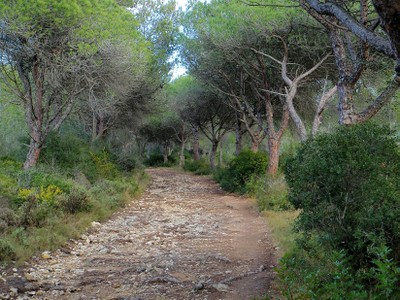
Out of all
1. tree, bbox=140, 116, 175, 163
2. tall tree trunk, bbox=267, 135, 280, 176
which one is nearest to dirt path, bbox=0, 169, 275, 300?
tall tree trunk, bbox=267, 135, 280, 176

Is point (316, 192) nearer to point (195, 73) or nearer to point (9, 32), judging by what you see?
point (9, 32)

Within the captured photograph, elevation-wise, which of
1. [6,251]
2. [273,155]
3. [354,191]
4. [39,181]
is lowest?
[6,251]

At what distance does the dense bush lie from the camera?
4.99m

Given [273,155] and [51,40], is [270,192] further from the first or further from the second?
[51,40]

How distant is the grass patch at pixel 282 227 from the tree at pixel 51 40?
7.87 meters

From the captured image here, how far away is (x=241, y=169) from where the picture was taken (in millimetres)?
19672

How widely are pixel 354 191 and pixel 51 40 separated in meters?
11.7

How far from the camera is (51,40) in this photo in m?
13.7

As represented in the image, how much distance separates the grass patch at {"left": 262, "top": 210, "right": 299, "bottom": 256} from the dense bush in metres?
1.32

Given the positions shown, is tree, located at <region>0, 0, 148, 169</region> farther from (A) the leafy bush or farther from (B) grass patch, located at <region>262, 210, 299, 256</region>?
(B) grass patch, located at <region>262, 210, 299, 256</region>

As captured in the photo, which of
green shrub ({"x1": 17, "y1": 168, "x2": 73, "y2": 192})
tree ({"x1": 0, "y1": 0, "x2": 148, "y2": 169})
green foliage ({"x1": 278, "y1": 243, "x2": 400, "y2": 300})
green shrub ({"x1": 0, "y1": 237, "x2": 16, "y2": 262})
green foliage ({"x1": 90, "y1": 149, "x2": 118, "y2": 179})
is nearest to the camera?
green foliage ({"x1": 278, "y1": 243, "x2": 400, "y2": 300})

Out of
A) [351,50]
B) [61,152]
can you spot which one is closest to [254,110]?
[61,152]

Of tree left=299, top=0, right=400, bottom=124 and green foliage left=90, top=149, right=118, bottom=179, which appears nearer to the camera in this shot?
tree left=299, top=0, right=400, bottom=124

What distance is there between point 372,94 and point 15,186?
12551 mm
